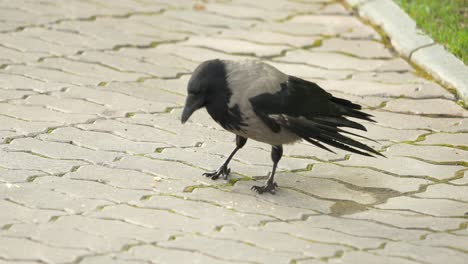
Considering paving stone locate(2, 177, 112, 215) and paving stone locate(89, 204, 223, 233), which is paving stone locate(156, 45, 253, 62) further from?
paving stone locate(89, 204, 223, 233)

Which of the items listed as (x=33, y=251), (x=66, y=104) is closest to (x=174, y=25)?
(x=66, y=104)

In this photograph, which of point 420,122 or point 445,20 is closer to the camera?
point 420,122

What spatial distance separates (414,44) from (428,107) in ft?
3.72

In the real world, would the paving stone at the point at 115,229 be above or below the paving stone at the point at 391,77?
below

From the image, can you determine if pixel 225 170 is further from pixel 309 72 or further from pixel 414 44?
pixel 414 44

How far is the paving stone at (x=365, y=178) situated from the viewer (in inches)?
251

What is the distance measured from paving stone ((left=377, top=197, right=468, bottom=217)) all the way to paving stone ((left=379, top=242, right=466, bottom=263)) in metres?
0.57

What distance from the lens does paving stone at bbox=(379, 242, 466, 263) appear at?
5281 mm

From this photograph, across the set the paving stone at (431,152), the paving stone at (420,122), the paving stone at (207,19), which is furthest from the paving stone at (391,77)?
the paving stone at (207,19)

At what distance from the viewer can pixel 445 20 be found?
9.17m

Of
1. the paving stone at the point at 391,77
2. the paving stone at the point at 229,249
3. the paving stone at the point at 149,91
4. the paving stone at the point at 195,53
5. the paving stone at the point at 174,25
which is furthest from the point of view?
the paving stone at the point at 174,25

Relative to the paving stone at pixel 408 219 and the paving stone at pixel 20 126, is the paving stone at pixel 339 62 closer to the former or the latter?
the paving stone at pixel 20 126

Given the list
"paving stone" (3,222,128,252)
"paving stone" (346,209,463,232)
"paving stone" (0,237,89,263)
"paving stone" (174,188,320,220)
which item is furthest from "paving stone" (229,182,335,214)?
"paving stone" (0,237,89,263)

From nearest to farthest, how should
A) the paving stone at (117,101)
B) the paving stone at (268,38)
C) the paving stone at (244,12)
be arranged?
the paving stone at (117,101) → the paving stone at (268,38) → the paving stone at (244,12)
